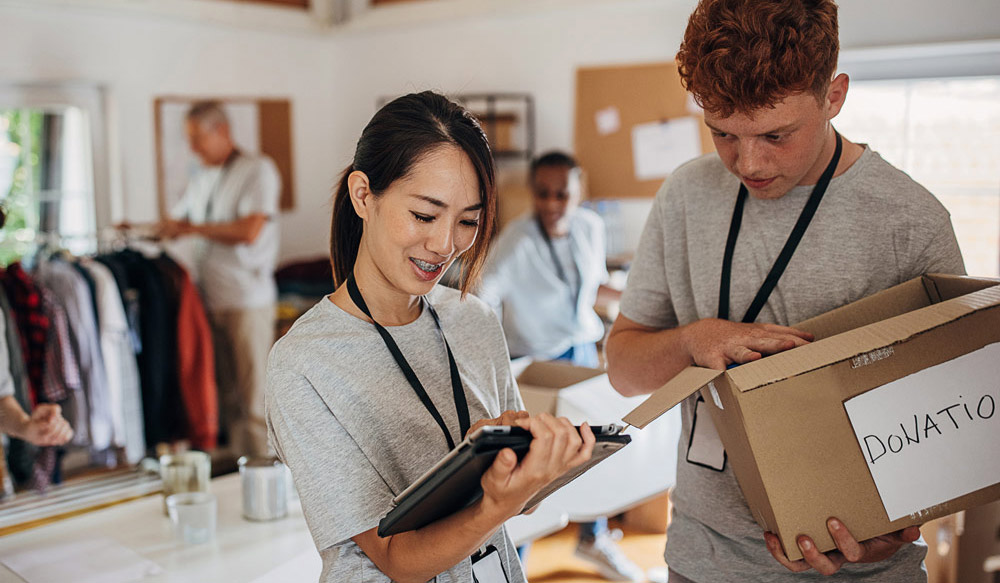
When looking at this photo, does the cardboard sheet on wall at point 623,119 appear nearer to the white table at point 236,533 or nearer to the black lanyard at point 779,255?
the white table at point 236,533

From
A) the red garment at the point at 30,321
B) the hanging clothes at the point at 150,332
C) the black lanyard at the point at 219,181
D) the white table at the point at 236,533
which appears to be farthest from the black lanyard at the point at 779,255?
the black lanyard at the point at 219,181

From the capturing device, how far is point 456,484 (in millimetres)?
970

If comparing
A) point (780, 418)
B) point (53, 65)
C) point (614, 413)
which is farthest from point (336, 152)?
point (780, 418)

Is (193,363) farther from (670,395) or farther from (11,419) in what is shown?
(670,395)

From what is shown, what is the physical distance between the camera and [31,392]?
3.28 meters

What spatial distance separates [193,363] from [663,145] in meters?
2.54

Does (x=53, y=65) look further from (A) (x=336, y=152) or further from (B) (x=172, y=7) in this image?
(A) (x=336, y=152)

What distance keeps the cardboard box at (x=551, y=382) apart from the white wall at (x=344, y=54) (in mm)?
1662

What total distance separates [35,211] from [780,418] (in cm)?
410

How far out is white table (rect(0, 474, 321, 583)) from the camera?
1.66m

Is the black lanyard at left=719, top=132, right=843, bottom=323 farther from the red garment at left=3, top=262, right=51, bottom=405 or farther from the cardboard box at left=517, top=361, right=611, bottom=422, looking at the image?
the red garment at left=3, top=262, right=51, bottom=405

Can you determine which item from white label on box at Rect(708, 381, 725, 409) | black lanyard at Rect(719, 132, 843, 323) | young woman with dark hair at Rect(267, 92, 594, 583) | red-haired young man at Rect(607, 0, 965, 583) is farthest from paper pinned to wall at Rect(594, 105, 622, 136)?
white label on box at Rect(708, 381, 725, 409)

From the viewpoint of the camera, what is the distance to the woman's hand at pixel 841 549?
1.14 metres

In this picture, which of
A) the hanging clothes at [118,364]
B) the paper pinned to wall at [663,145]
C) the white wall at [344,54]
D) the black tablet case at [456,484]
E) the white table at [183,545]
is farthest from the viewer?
the paper pinned to wall at [663,145]
